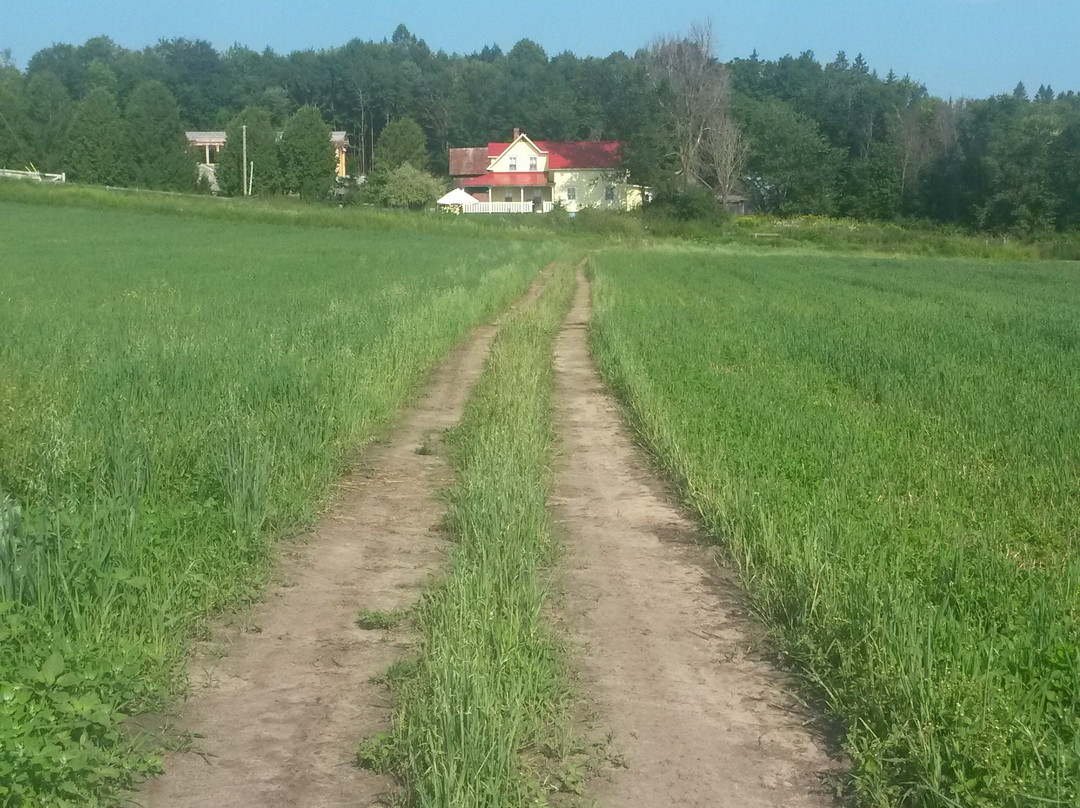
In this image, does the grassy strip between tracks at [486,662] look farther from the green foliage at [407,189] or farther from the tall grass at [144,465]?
the green foliage at [407,189]

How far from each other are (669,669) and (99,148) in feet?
286

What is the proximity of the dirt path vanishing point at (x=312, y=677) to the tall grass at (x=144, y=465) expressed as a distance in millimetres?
203

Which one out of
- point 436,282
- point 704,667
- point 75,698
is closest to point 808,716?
point 704,667

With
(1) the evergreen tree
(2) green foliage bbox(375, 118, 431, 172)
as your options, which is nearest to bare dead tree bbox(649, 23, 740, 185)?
(2) green foliage bbox(375, 118, 431, 172)

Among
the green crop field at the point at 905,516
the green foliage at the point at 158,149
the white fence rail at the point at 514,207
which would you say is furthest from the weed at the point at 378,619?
the white fence rail at the point at 514,207

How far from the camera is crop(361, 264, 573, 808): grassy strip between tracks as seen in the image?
4.13m

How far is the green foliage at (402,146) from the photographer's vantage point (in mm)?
90312

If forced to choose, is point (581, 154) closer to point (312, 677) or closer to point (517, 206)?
point (517, 206)

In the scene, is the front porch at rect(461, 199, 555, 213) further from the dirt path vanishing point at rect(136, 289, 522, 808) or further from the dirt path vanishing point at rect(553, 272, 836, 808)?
the dirt path vanishing point at rect(136, 289, 522, 808)

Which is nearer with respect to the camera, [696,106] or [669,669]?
[669,669]

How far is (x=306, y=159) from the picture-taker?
8494cm

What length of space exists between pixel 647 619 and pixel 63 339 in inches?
366

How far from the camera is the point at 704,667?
17.7 ft

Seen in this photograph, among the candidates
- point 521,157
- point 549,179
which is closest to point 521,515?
point 549,179
